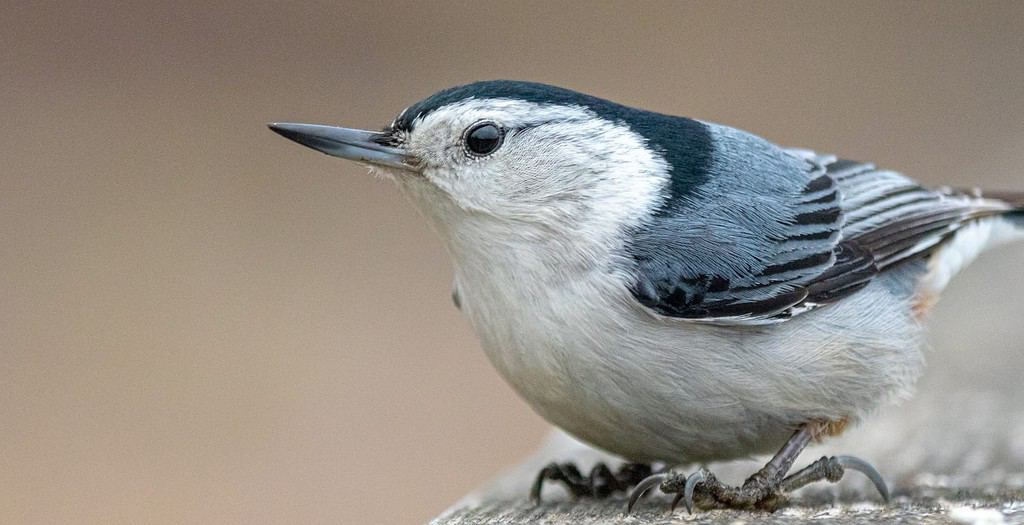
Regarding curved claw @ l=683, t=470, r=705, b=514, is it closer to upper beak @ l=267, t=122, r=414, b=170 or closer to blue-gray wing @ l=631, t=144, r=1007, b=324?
blue-gray wing @ l=631, t=144, r=1007, b=324

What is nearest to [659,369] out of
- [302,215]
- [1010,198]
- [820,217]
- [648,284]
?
[648,284]

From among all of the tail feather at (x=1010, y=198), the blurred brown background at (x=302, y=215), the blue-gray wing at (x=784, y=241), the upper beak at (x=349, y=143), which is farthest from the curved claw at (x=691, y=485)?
the blurred brown background at (x=302, y=215)

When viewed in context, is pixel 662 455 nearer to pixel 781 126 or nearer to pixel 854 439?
pixel 854 439

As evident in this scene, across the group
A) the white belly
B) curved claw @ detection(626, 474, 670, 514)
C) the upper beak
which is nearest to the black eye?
the upper beak

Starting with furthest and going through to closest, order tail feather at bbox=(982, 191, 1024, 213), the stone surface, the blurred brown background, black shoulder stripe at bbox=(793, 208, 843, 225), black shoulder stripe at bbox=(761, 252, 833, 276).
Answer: the blurred brown background → tail feather at bbox=(982, 191, 1024, 213) → black shoulder stripe at bbox=(793, 208, 843, 225) → black shoulder stripe at bbox=(761, 252, 833, 276) → the stone surface

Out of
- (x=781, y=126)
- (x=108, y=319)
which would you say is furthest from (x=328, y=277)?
(x=781, y=126)
